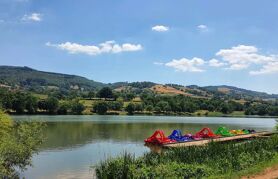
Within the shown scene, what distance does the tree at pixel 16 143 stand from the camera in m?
23.3

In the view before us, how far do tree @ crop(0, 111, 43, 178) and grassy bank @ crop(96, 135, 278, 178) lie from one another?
523cm

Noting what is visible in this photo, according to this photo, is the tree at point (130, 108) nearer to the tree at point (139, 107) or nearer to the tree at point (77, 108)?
the tree at point (139, 107)

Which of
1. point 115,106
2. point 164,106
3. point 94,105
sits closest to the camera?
point 94,105

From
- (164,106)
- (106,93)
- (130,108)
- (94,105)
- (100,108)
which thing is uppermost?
(106,93)

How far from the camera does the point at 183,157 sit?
24.8 m

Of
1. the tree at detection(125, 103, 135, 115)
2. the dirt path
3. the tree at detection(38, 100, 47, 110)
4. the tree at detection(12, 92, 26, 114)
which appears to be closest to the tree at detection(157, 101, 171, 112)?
the tree at detection(125, 103, 135, 115)

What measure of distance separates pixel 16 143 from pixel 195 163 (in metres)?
11.6

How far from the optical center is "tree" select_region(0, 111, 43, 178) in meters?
23.3

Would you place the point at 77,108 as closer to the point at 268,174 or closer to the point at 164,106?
the point at 164,106

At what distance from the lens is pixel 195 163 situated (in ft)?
74.3

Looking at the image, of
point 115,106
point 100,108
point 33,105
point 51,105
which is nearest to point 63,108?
point 51,105

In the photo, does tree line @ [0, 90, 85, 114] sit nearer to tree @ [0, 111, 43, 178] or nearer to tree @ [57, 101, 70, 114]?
tree @ [57, 101, 70, 114]

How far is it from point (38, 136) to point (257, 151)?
53.1ft

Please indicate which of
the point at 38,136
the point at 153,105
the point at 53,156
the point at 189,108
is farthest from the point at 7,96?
the point at 38,136
